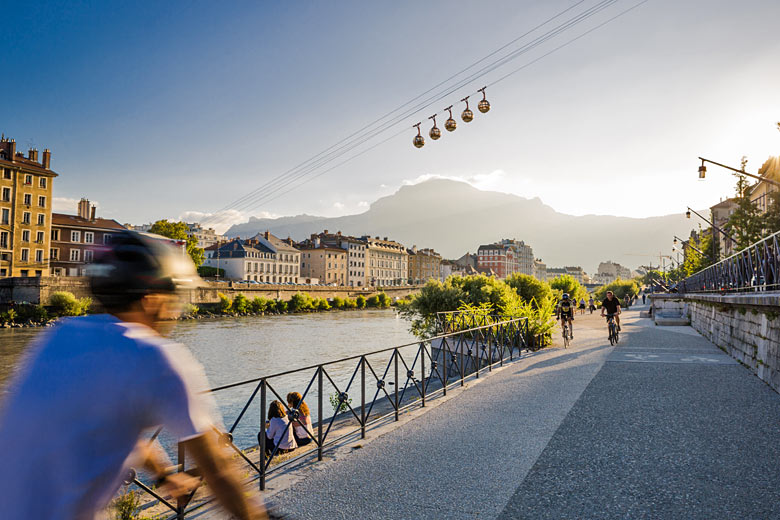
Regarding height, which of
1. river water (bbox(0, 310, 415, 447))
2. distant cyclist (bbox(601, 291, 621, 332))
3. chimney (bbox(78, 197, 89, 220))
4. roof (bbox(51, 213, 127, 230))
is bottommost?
river water (bbox(0, 310, 415, 447))

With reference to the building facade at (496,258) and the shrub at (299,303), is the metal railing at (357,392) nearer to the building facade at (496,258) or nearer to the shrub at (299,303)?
the shrub at (299,303)

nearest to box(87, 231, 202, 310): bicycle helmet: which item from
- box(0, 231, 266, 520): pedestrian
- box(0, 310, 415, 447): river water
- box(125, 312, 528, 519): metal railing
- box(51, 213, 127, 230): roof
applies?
box(0, 231, 266, 520): pedestrian

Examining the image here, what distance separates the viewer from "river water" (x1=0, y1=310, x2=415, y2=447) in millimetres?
16672

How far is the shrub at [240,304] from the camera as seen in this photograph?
213ft

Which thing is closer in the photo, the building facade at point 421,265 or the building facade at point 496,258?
the building facade at point 421,265

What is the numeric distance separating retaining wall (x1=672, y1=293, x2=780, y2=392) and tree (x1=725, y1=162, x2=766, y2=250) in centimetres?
2399

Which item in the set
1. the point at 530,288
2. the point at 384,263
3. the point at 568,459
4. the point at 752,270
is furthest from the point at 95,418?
the point at 384,263

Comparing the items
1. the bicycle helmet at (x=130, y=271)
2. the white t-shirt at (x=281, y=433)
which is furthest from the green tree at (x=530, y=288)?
the bicycle helmet at (x=130, y=271)

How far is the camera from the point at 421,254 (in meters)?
156

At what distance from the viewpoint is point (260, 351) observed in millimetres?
32188

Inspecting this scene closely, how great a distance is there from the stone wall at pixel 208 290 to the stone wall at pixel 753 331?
443 inches

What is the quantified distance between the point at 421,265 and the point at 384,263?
21109 mm

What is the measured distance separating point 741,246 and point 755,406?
34.5 m

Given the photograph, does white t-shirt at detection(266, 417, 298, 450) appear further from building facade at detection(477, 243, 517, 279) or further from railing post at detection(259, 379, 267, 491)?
building facade at detection(477, 243, 517, 279)
